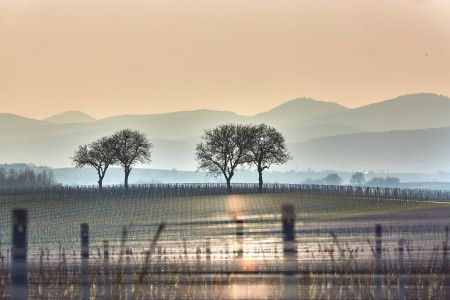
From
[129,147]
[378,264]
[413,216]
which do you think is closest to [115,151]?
[129,147]

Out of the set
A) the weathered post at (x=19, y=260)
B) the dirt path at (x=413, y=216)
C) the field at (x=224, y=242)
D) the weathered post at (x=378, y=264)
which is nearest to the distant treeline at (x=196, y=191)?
the field at (x=224, y=242)

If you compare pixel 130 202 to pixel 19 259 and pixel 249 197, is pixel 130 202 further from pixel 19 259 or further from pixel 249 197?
pixel 19 259

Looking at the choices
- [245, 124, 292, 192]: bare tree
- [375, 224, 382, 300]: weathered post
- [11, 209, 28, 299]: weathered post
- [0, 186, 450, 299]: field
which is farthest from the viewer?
[245, 124, 292, 192]: bare tree

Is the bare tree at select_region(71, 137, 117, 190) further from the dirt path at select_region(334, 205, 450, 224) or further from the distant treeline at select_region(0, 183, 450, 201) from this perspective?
the dirt path at select_region(334, 205, 450, 224)

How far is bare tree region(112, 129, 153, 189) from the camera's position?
549 feet

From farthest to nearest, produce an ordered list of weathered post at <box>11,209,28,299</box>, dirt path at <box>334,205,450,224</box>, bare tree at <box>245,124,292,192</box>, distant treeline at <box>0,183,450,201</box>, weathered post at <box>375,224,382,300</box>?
bare tree at <box>245,124,292,192</box>
distant treeline at <box>0,183,450,201</box>
dirt path at <box>334,205,450,224</box>
weathered post at <box>375,224,382,300</box>
weathered post at <box>11,209,28,299</box>

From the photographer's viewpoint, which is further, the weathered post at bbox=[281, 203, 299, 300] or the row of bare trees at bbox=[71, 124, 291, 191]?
the row of bare trees at bbox=[71, 124, 291, 191]

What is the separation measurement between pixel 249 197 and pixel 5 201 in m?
30.5

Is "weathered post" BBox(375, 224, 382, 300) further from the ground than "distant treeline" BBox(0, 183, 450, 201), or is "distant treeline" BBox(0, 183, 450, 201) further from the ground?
"distant treeline" BBox(0, 183, 450, 201)

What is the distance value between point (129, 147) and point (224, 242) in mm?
121887

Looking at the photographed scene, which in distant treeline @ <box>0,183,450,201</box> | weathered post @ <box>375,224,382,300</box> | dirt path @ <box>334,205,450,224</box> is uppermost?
distant treeline @ <box>0,183,450,201</box>

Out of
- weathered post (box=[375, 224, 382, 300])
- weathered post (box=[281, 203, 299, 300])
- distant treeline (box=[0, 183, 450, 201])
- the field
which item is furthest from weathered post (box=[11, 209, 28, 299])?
distant treeline (box=[0, 183, 450, 201])

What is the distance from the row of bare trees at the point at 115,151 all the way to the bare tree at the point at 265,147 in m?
20.1

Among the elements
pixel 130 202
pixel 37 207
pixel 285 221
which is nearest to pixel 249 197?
pixel 130 202
